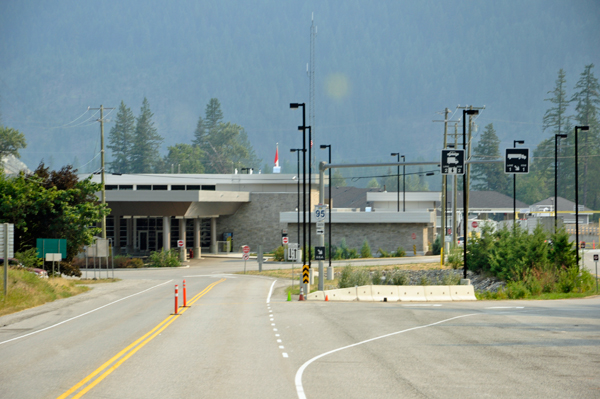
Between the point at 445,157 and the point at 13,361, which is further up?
the point at 445,157

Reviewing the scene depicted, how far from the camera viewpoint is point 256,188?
7544 centimetres

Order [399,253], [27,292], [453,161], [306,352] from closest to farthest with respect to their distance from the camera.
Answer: [306,352] → [27,292] → [453,161] → [399,253]

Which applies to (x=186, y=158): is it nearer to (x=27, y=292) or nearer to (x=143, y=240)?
(x=143, y=240)

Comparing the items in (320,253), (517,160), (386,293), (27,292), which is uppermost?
(517,160)

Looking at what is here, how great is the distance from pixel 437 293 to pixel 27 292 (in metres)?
19.2

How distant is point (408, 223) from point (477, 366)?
56.3 metres

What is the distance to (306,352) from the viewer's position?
1391 centimetres

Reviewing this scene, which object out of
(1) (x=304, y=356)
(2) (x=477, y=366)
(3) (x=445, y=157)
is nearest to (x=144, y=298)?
(3) (x=445, y=157)

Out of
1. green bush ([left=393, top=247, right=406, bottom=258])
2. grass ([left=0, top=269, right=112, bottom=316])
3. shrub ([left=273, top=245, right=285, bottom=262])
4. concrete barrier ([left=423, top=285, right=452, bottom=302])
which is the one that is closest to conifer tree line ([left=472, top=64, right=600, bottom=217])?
green bush ([left=393, top=247, right=406, bottom=258])

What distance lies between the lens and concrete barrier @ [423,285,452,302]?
2930cm

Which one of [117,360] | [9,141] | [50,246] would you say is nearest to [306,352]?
[117,360]

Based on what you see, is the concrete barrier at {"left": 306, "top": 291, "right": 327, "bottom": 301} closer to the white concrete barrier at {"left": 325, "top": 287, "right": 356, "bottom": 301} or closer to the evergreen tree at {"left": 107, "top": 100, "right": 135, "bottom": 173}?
the white concrete barrier at {"left": 325, "top": 287, "right": 356, "bottom": 301}

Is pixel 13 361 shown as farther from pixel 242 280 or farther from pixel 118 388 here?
pixel 242 280

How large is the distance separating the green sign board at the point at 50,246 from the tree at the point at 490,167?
136m
